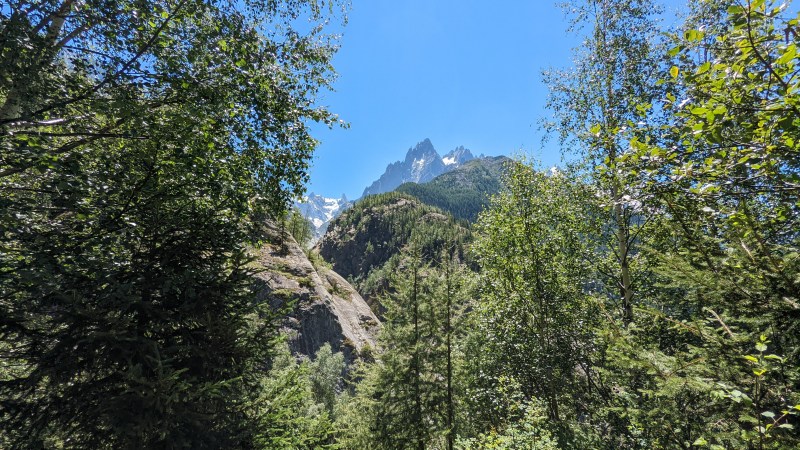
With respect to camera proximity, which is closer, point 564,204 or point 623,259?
point 623,259

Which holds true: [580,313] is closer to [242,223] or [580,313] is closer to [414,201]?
[242,223]

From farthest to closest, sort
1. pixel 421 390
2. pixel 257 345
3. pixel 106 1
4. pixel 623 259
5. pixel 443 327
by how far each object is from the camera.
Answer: pixel 443 327 < pixel 421 390 < pixel 623 259 < pixel 257 345 < pixel 106 1


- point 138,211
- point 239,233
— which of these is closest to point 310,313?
point 239,233

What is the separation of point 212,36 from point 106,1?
136 cm

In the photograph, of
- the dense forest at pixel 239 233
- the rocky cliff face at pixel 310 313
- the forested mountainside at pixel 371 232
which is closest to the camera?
the dense forest at pixel 239 233

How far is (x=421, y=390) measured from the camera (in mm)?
13375

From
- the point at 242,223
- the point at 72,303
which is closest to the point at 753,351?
the point at 242,223

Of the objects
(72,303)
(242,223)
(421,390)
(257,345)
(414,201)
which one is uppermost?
(414,201)

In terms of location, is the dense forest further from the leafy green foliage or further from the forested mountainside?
the forested mountainside

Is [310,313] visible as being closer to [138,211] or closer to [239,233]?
[239,233]

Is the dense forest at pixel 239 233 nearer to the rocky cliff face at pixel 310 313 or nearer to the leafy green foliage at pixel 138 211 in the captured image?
the leafy green foliage at pixel 138 211

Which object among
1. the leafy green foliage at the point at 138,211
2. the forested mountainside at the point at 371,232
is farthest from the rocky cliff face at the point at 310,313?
the forested mountainside at the point at 371,232

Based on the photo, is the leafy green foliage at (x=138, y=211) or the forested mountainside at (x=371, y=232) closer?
the leafy green foliage at (x=138, y=211)

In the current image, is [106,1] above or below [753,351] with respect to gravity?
above
